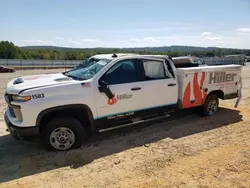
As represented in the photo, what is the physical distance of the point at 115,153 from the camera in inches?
184

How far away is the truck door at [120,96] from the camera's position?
4.96 meters

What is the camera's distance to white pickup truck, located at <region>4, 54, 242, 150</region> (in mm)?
4320

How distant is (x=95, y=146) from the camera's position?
5020 millimetres

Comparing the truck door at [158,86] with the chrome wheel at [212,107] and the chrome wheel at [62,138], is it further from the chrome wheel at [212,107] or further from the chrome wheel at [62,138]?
the chrome wheel at [62,138]

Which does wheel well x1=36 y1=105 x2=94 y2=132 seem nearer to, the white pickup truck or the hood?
Result: the white pickup truck

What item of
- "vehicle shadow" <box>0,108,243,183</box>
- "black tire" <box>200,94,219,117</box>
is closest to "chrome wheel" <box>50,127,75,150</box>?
"vehicle shadow" <box>0,108,243,183</box>

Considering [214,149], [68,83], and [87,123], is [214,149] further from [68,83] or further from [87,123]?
[68,83]

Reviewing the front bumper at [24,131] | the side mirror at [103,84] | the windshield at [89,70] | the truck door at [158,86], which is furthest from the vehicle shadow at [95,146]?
the windshield at [89,70]

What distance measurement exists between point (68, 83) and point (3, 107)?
5.07 metres

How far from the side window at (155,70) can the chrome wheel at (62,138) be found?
2152mm

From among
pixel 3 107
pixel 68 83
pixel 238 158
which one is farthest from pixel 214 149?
pixel 3 107

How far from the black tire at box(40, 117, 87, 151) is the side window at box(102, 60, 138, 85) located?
3.58 feet

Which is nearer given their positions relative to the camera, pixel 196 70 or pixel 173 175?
pixel 173 175

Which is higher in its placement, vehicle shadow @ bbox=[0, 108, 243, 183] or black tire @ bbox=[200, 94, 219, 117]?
black tire @ bbox=[200, 94, 219, 117]
